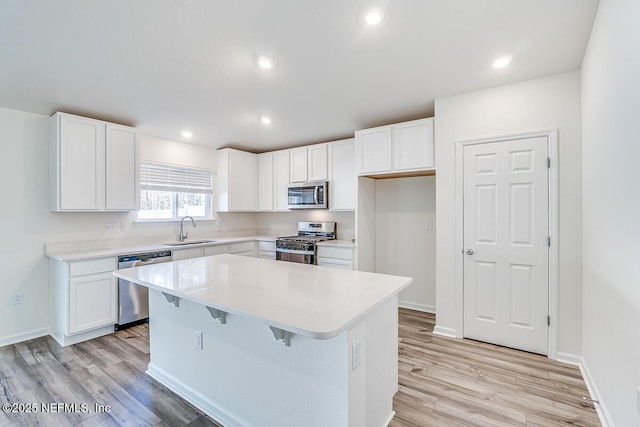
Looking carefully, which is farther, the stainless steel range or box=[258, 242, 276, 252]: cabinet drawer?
box=[258, 242, 276, 252]: cabinet drawer

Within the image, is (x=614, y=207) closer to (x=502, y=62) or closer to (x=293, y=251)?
(x=502, y=62)

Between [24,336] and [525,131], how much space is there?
18.0ft

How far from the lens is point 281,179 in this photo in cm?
504

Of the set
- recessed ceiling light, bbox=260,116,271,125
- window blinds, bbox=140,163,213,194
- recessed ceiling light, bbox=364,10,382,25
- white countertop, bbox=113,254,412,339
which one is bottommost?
white countertop, bbox=113,254,412,339

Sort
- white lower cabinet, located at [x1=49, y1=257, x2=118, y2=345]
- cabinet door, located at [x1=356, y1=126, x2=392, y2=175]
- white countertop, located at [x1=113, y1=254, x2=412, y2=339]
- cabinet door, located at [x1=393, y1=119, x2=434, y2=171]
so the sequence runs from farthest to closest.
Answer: cabinet door, located at [x1=356, y1=126, x2=392, y2=175], cabinet door, located at [x1=393, y1=119, x2=434, y2=171], white lower cabinet, located at [x1=49, y1=257, x2=118, y2=345], white countertop, located at [x1=113, y1=254, x2=412, y2=339]

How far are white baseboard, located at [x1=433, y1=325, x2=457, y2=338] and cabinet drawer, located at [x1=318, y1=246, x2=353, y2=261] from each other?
52.1 inches

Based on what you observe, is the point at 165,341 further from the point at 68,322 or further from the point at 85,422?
the point at 68,322

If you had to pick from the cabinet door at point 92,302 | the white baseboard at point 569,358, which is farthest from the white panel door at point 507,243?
the cabinet door at point 92,302

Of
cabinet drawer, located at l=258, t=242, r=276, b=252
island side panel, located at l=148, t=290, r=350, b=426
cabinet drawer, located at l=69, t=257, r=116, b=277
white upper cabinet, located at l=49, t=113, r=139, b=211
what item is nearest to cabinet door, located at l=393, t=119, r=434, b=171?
→ cabinet drawer, located at l=258, t=242, r=276, b=252

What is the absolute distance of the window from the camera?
4.20 m

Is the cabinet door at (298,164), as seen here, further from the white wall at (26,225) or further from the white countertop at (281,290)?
the white wall at (26,225)

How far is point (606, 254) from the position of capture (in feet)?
5.95

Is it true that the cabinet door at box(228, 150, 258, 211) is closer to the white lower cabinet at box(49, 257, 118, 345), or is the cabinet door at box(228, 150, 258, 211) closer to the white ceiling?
the white ceiling

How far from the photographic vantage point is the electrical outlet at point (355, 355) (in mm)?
1393
